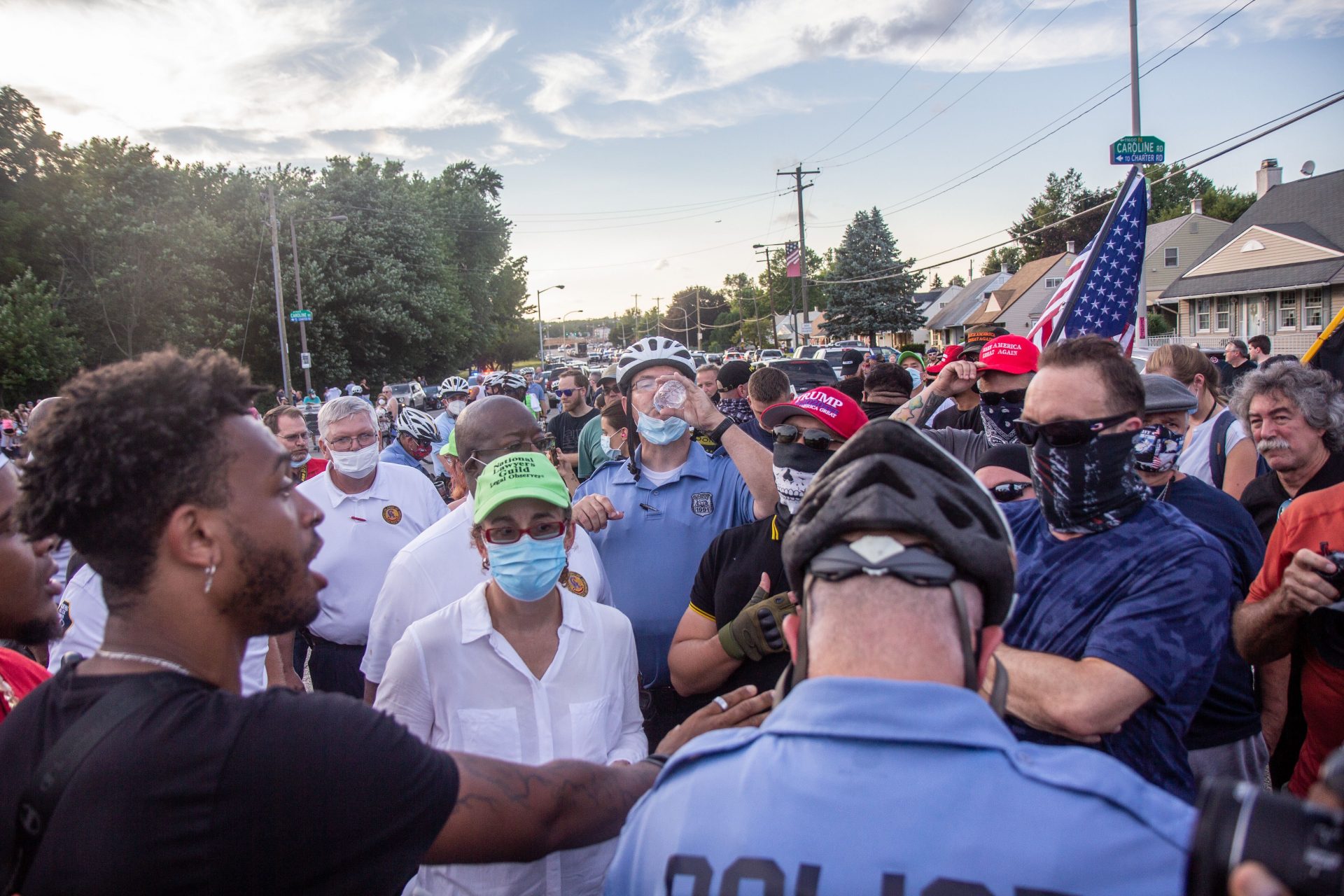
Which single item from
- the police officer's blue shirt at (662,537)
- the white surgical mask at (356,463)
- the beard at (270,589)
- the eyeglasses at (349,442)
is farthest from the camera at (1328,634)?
the eyeglasses at (349,442)

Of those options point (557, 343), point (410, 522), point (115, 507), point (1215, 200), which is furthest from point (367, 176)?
point (557, 343)

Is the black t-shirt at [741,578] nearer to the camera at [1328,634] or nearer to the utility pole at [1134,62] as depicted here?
the camera at [1328,634]

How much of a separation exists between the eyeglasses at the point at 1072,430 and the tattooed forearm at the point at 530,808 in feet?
5.15

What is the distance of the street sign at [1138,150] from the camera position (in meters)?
14.8

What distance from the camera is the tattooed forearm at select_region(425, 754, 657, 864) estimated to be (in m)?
1.72

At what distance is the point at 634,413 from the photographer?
4.56 meters

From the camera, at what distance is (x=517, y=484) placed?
2879mm

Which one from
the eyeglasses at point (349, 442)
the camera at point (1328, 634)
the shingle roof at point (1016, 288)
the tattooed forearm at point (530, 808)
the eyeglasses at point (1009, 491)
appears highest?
the shingle roof at point (1016, 288)

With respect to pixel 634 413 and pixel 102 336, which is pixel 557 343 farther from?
pixel 634 413

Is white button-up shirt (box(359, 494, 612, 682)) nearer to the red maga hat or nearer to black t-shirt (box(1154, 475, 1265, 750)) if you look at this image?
the red maga hat

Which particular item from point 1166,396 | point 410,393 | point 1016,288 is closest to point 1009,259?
point 1016,288

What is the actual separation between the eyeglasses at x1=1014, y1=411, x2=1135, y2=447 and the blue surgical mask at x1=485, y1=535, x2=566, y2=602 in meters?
1.64

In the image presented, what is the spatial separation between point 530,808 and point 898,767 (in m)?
0.99

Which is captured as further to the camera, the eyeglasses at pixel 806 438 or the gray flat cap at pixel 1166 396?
the gray flat cap at pixel 1166 396
